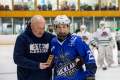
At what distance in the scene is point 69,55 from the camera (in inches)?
59.4

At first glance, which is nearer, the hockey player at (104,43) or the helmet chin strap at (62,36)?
the helmet chin strap at (62,36)

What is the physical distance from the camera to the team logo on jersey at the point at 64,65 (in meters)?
1.52

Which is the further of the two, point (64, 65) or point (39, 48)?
point (39, 48)

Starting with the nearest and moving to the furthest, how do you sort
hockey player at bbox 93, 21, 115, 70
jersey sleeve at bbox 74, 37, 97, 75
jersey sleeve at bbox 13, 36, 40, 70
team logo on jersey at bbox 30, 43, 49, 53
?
jersey sleeve at bbox 74, 37, 97, 75
jersey sleeve at bbox 13, 36, 40, 70
team logo on jersey at bbox 30, 43, 49, 53
hockey player at bbox 93, 21, 115, 70

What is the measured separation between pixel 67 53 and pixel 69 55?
2 centimetres

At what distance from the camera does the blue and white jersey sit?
148 cm

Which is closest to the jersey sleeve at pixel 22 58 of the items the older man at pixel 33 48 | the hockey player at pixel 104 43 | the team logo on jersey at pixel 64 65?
the older man at pixel 33 48

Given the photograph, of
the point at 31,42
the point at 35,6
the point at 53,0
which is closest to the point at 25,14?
the point at 35,6

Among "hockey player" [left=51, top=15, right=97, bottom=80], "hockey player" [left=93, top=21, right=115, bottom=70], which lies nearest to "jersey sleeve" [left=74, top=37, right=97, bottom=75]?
"hockey player" [left=51, top=15, right=97, bottom=80]

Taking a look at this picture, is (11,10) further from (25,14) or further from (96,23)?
(96,23)

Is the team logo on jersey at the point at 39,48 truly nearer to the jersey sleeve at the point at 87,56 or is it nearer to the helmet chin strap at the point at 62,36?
the helmet chin strap at the point at 62,36

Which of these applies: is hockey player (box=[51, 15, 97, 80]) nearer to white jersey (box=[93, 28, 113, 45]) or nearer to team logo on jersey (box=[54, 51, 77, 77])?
team logo on jersey (box=[54, 51, 77, 77])

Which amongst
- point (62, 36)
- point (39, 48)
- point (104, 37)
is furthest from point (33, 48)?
point (104, 37)

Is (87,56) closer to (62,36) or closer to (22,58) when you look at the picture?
(62,36)
